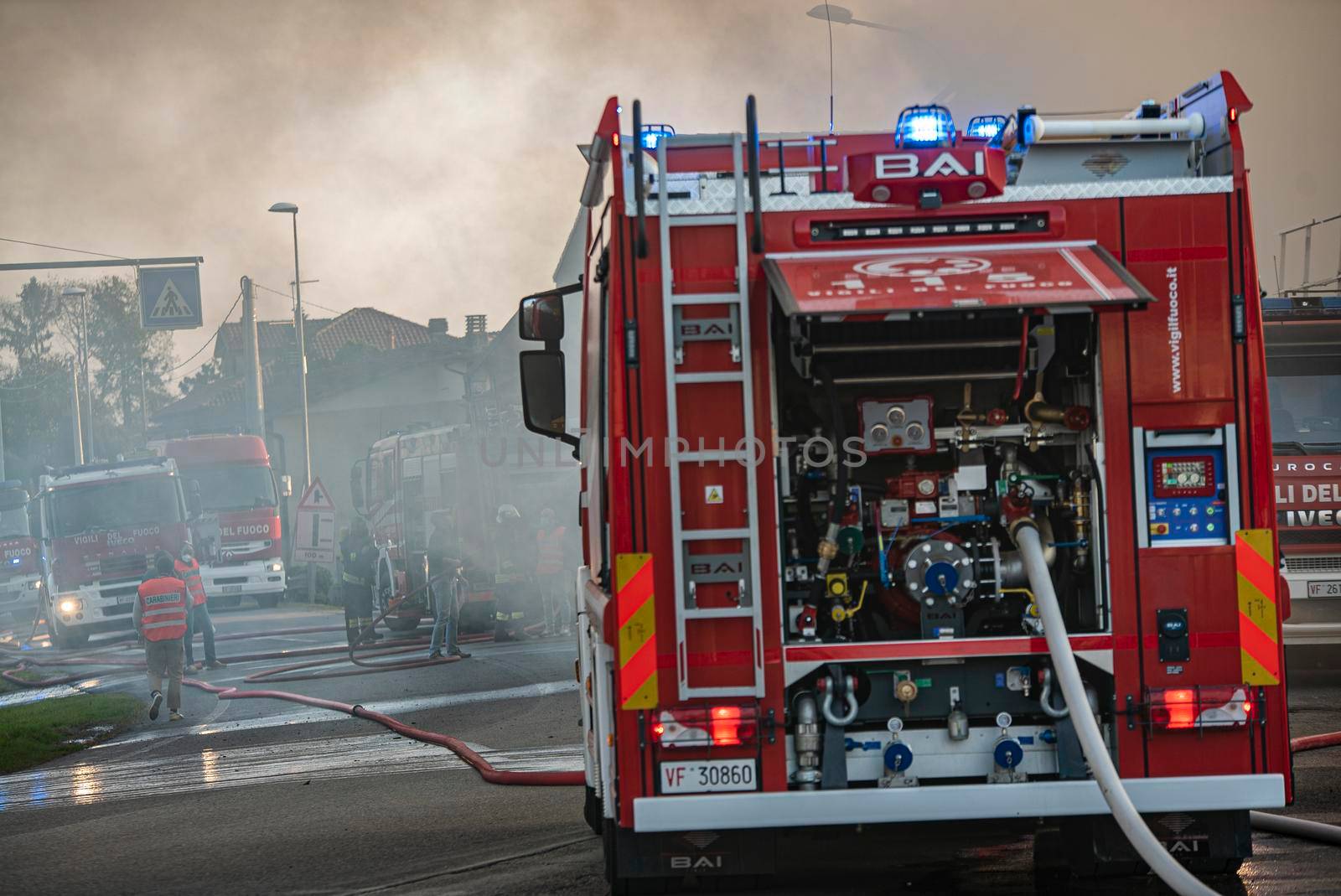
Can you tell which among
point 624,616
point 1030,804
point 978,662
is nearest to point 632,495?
point 624,616

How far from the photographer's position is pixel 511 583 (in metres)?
20.8

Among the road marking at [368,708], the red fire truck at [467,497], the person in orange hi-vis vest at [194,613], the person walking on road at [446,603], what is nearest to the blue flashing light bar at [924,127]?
the road marking at [368,708]

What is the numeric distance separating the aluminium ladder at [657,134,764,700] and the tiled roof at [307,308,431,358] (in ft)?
242

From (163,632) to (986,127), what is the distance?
1136 cm

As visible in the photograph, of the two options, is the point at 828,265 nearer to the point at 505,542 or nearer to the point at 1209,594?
the point at 1209,594

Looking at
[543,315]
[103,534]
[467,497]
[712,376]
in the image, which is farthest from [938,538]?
[103,534]

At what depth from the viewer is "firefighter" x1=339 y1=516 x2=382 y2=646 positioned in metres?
18.9

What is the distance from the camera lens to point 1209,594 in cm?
551

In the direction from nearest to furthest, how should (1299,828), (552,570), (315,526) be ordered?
(1299,828) < (552,570) < (315,526)

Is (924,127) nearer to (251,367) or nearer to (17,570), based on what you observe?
(251,367)

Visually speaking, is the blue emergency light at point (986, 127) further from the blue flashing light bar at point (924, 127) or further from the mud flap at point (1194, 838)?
the mud flap at point (1194, 838)

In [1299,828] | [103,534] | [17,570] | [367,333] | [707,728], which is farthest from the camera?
[367,333]

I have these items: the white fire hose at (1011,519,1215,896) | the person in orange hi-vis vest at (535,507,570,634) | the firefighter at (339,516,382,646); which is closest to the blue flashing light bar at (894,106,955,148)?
the white fire hose at (1011,519,1215,896)

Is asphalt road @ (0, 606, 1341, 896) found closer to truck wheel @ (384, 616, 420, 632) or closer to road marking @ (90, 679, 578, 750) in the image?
road marking @ (90, 679, 578, 750)
